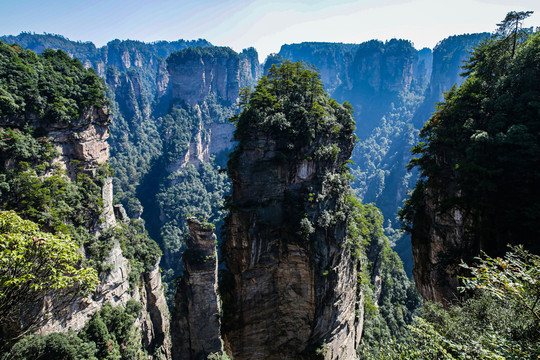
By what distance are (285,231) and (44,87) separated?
25.6 meters

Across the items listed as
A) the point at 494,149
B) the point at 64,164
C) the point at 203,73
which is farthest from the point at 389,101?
the point at 64,164

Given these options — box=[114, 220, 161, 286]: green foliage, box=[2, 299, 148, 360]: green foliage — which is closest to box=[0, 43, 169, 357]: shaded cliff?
box=[114, 220, 161, 286]: green foliage

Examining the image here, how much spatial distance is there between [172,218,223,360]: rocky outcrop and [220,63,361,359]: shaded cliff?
10644 millimetres

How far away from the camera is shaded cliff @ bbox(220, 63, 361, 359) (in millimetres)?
19062

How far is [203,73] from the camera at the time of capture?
109188 mm

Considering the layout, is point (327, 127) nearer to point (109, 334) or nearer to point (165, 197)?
point (109, 334)

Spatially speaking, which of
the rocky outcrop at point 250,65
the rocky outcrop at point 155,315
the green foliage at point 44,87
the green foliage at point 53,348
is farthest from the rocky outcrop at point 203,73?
the green foliage at point 53,348

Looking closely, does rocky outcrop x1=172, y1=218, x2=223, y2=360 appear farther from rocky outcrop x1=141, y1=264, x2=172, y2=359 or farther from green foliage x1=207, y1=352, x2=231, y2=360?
rocky outcrop x1=141, y1=264, x2=172, y2=359

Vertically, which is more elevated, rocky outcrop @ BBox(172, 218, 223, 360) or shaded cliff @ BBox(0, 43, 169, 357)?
shaded cliff @ BBox(0, 43, 169, 357)

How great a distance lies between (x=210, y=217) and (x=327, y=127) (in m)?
71.3

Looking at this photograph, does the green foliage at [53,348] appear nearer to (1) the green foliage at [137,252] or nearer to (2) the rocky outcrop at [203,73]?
(1) the green foliage at [137,252]

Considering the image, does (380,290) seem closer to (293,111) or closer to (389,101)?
(293,111)

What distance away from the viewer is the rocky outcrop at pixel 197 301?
100 ft

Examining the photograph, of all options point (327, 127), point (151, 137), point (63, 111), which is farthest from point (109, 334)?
point (151, 137)
